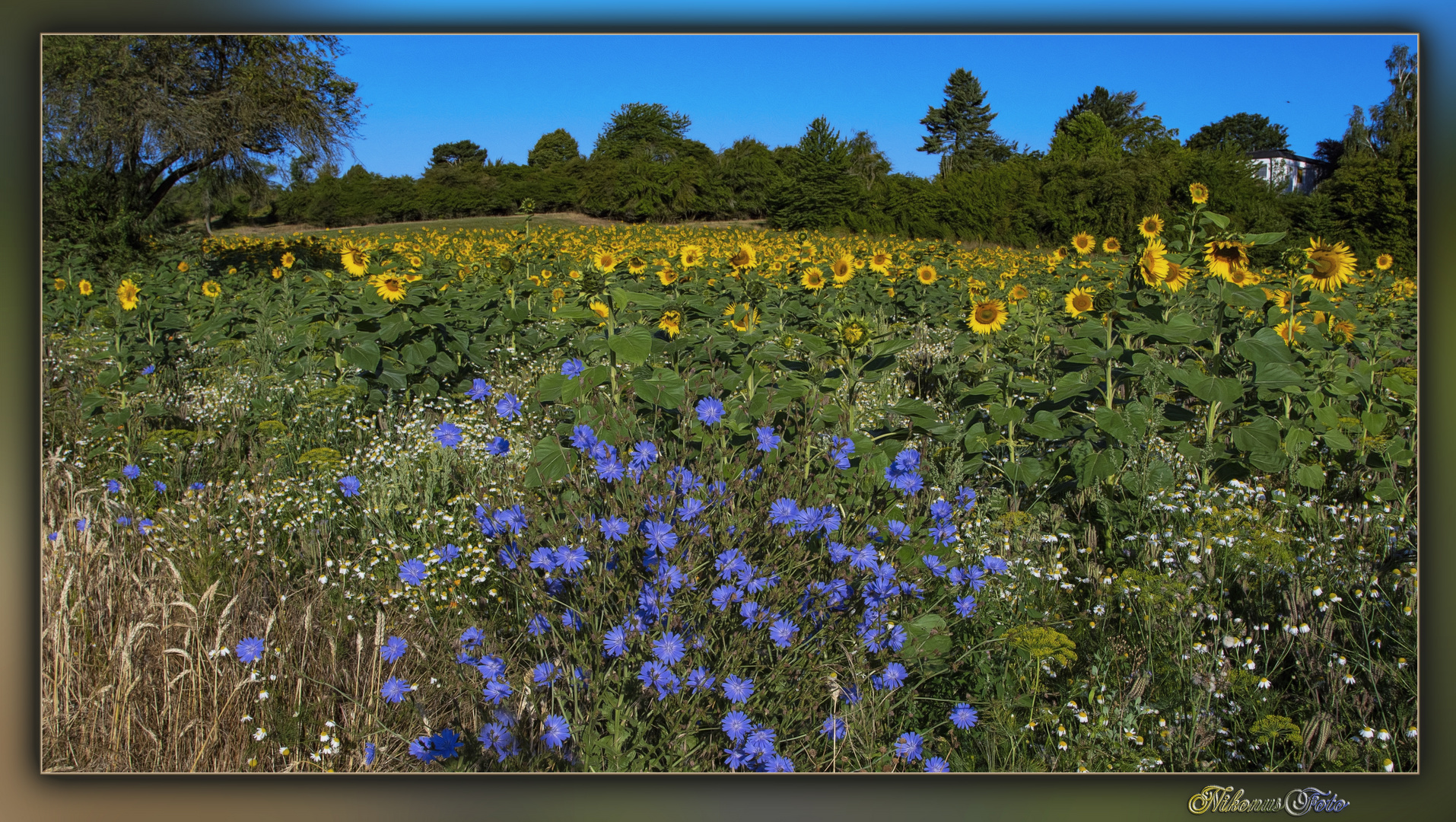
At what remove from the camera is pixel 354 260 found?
4.54 meters

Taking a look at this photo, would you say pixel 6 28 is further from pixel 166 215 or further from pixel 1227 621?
pixel 166 215

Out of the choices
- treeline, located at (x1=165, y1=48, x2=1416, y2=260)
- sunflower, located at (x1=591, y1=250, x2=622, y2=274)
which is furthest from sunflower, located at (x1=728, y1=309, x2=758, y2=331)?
treeline, located at (x1=165, y1=48, x2=1416, y2=260)

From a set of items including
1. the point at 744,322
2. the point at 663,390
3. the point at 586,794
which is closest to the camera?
the point at 586,794

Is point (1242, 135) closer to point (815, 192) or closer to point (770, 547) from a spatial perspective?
point (770, 547)

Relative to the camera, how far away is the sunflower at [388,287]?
424 cm

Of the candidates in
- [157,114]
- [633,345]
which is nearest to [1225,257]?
[633,345]

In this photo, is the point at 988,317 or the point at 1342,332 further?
the point at 988,317

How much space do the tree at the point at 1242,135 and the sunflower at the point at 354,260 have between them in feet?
13.5

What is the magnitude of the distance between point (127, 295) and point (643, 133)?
2.62 m

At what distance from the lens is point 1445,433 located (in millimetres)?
2053

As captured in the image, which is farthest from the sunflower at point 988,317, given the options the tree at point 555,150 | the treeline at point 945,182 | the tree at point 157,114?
the tree at point 157,114

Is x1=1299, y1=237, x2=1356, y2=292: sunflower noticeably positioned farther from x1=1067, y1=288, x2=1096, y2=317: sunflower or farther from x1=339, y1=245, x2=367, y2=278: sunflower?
x1=339, y1=245, x2=367, y2=278: sunflower

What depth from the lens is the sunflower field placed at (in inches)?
67.6

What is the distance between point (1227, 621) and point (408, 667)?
2.16 meters
